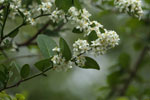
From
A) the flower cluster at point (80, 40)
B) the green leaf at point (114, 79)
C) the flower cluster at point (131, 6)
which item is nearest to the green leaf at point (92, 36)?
the flower cluster at point (80, 40)

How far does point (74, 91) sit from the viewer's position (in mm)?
5070

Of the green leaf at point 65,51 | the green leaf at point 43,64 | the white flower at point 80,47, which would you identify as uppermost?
the white flower at point 80,47

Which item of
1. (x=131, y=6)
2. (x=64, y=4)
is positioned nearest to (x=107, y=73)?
(x=131, y=6)

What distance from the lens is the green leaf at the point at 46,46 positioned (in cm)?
147

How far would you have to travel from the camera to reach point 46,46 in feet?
4.90

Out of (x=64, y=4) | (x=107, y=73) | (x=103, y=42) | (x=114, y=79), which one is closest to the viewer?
(x=103, y=42)

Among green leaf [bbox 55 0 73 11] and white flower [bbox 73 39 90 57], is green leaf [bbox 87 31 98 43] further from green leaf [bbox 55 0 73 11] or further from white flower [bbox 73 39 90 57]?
green leaf [bbox 55 0 73 11]

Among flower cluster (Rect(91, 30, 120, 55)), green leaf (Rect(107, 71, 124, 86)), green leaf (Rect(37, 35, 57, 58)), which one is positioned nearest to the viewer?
flower cluster (Rect(91, 30, 120, 55))

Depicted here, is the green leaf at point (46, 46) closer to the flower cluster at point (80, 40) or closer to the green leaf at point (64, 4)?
the flower cluster at point (80, 40)

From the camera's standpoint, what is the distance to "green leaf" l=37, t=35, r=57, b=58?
1.47 metres

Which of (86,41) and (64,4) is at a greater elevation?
(64,4)

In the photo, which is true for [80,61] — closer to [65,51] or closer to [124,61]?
[65,51]

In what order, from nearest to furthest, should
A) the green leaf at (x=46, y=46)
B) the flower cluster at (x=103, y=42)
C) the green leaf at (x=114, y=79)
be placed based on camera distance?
the flower cluster at (x=103, y=42), the green leaf at (x=46, y=46), the green leaf at (x=114, y=79)

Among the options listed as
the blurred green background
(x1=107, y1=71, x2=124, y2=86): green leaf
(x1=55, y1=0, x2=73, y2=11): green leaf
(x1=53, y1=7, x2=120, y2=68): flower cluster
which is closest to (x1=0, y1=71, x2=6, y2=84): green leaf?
(x1=53, y1=7, x2=120, y2=68): flower cluster
